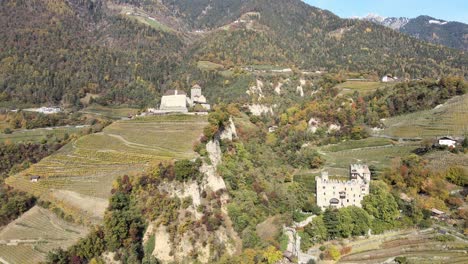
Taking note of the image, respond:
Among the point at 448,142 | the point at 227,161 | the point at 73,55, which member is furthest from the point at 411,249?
the point at 73,55

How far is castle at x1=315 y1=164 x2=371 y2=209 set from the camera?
39.2m

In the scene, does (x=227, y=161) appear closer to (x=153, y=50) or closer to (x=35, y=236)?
(x=35, y=236)

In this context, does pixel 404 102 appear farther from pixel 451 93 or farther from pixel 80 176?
pixel 80 176

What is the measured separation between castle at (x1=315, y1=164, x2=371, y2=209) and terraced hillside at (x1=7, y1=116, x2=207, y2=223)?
13.0 meters

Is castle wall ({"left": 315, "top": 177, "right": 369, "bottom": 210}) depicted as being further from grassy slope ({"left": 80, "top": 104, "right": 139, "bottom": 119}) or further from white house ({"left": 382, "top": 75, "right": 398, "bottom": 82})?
white house ({"left": 382, "top": 75, "right": 398, "bottom": 82})

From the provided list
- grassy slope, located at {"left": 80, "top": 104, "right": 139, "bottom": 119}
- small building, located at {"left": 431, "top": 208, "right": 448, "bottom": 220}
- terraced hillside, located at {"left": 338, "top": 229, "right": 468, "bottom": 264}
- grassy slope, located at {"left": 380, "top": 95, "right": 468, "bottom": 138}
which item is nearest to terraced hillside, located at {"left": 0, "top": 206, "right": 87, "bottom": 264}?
terraced hillside, located at {"left": 338, "top": 229, "right": 468, "bottom": 264}

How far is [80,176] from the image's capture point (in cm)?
3838

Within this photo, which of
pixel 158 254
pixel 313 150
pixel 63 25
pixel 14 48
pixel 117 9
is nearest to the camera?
pixel 158 254

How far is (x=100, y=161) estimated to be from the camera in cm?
4038

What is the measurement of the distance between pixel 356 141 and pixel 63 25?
286 feet

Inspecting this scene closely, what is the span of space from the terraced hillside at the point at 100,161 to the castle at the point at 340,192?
13047mm

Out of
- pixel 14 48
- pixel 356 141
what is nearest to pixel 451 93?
pixel 356 141

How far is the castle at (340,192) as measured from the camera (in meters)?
39.2

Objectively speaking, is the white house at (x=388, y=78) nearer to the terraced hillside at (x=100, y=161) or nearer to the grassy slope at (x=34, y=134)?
the terraced hillside at (x=100, y=161)
